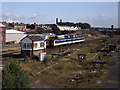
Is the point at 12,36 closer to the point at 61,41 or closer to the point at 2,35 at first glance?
the point at 2,35

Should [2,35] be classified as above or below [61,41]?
above

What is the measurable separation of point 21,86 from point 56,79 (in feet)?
18.8

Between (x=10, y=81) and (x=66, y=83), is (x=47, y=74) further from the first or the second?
(x=10, y=81)

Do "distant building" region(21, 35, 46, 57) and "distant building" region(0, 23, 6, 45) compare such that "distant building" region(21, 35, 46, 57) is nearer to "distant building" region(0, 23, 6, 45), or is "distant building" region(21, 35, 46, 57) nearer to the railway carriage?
the railway carriage

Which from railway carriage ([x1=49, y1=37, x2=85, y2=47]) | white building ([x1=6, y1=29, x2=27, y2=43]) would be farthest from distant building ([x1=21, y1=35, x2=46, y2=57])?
white building ([x1=6, y1=29, x2=27, y2=43])

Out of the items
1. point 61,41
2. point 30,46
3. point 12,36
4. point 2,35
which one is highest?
point 2,35

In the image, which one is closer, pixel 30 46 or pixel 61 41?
pixel 30 46

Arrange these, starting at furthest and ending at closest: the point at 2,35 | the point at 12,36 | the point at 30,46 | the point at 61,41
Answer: the point at 12,36 < the point at 2,35 < the point at 61,41 < the point at 30,46

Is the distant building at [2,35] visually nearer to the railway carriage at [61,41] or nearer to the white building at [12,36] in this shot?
the white building at [12,36]

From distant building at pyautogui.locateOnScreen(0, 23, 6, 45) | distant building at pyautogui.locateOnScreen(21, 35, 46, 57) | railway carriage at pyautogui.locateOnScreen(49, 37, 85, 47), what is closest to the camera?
distant building at pyautogui.locateOnScreen(21, 35, 46, 57)

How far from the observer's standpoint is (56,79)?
15.1m

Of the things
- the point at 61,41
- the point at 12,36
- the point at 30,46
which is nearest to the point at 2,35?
the point at 12,36

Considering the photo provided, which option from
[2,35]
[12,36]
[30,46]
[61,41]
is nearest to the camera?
[30,46]

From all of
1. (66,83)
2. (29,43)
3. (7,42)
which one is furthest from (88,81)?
(7,42)
